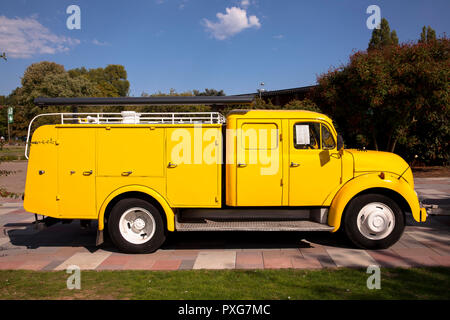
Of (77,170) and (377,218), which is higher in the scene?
(77,170)

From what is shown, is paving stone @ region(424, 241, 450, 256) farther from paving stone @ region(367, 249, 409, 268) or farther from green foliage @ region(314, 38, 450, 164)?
green foliage @ region(314, 38, 450, 164)

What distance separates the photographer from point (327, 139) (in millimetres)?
6867

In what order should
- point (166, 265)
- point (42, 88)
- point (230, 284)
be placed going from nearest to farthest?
point (230, 284)
point (166, 265)
point (42, 88)

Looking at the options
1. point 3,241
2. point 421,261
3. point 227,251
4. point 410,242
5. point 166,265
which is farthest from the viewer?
point 3,241

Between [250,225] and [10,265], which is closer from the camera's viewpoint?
[10,265]

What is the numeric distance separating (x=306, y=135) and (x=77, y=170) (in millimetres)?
4173

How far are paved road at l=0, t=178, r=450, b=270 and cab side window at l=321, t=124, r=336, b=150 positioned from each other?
189 cm

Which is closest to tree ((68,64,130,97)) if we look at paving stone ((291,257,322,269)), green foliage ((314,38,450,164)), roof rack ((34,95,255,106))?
green foliage ((314,38,450,164))

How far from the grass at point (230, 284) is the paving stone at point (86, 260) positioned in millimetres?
363

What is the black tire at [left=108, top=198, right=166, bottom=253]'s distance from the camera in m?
6.72

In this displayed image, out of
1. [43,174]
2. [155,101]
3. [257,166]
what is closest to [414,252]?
[257,166]

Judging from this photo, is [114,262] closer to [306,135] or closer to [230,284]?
[230,284]

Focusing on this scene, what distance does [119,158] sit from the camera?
6738 millimetres
